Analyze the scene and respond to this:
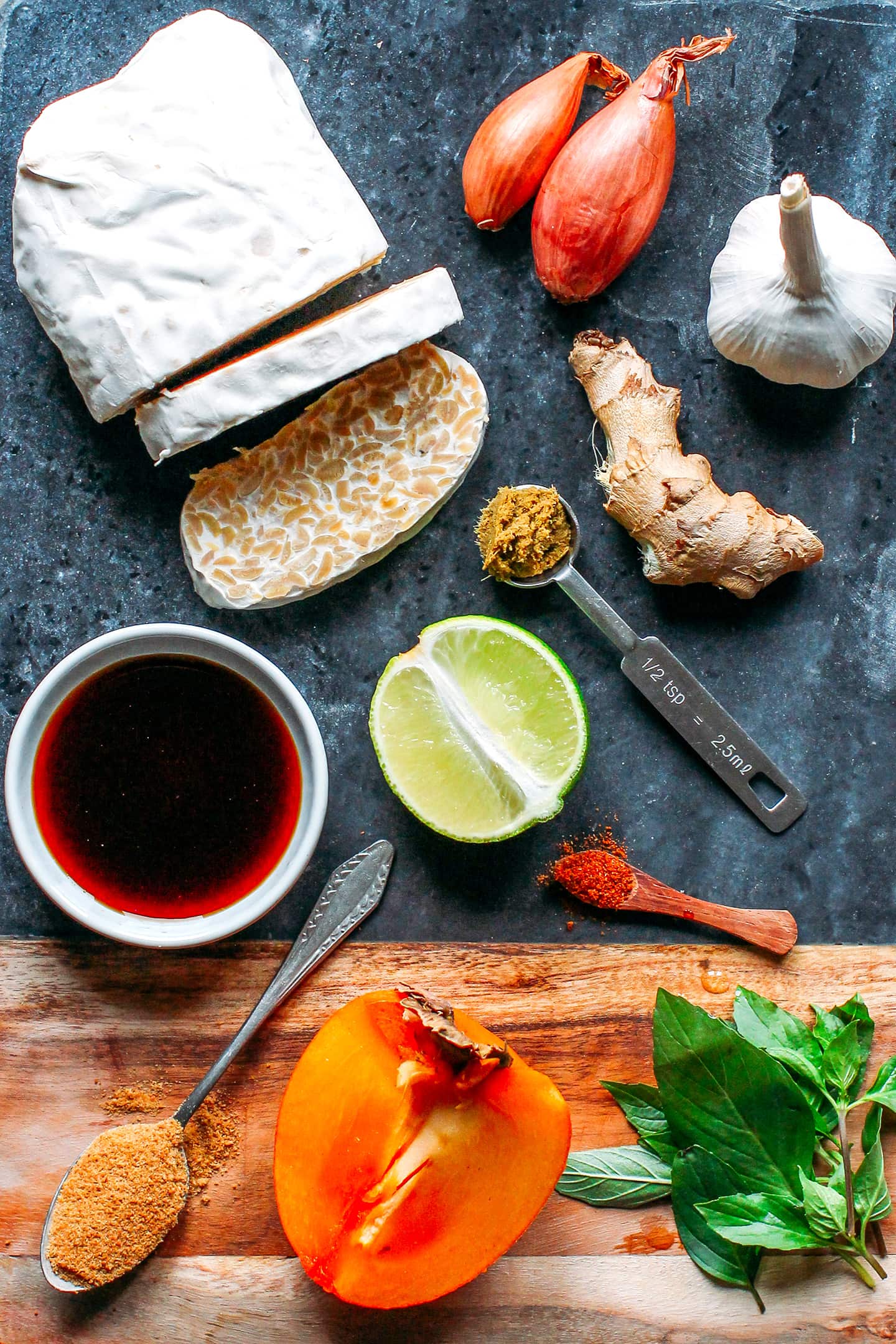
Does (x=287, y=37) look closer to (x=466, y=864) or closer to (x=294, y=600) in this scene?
(x=294, y=600)

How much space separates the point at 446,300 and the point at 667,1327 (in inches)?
49.6

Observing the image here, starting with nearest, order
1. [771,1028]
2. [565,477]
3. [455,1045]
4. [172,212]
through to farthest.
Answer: [455,1045], [172,212], [771,1028], [565,477]

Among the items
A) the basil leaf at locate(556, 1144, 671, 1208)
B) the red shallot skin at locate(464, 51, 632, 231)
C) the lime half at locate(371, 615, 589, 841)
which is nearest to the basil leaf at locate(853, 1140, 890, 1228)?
the basil leaf at locate(556, 1144, 671, 1208)

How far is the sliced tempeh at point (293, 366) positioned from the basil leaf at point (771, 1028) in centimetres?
88

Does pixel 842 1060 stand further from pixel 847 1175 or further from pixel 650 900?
pixel 650 900

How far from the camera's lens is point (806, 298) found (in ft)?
3.97

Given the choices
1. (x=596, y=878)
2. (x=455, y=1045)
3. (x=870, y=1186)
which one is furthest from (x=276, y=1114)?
(x=870, y=1186)

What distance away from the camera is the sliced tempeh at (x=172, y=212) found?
112 centimetres

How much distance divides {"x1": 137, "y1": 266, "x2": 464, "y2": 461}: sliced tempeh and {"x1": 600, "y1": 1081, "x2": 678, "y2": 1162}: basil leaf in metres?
0.92

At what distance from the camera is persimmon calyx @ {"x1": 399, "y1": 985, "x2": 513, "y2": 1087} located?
101cm

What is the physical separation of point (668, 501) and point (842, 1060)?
27.7 inches

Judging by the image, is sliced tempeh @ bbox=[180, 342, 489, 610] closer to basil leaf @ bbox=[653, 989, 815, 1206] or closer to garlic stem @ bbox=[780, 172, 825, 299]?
garlic stem @ bbox=[780, 172, 825, 299]

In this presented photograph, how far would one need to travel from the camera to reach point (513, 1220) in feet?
3.50

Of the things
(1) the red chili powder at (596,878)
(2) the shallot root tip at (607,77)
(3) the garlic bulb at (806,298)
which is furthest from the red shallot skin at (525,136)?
(1) the red chili powder at (596,878)
